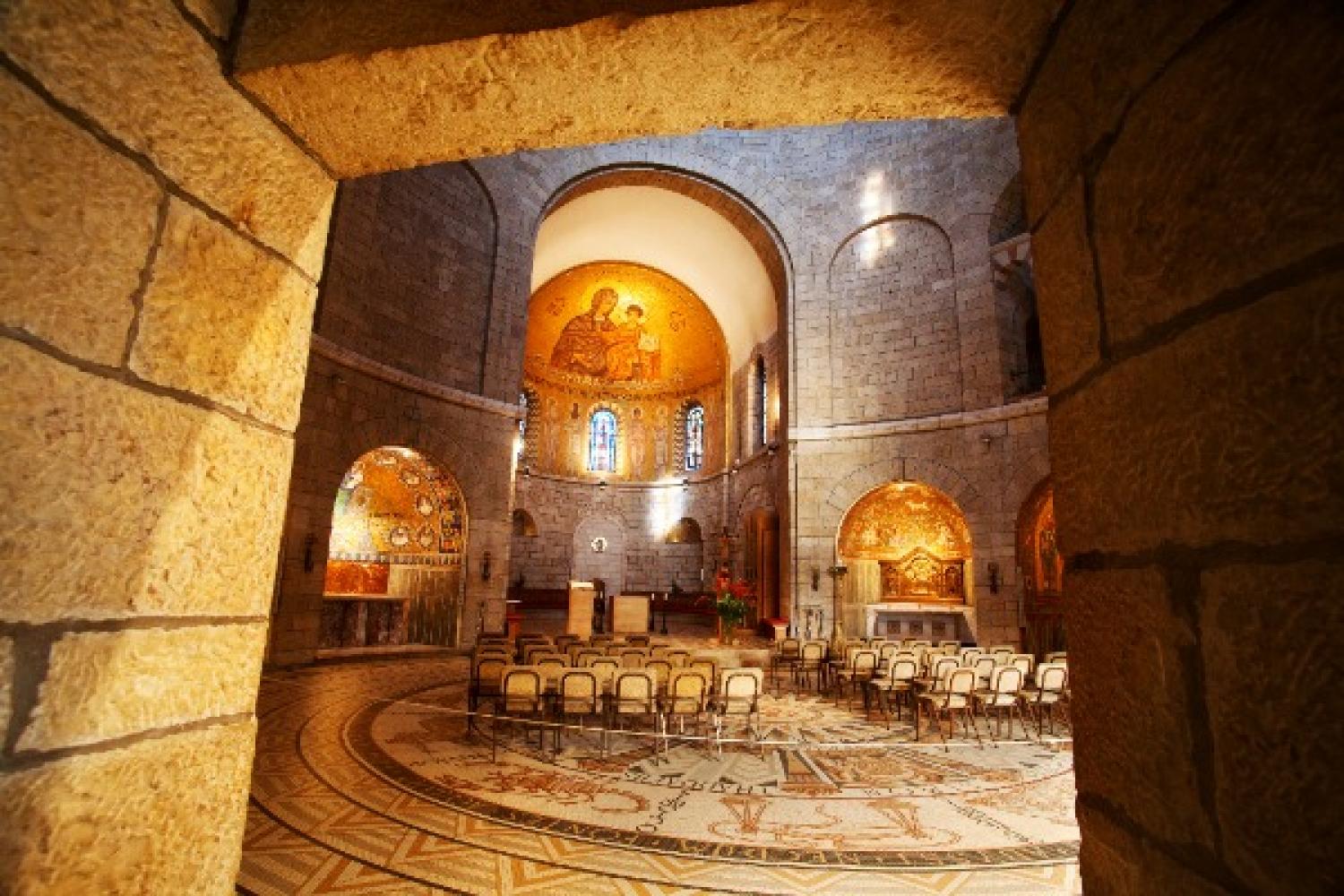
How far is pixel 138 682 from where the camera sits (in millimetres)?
1325

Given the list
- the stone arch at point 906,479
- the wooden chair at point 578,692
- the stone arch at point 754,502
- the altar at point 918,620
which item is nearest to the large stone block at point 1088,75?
the wooden chair at point 578,692

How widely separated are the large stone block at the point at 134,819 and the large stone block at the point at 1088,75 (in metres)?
2.31

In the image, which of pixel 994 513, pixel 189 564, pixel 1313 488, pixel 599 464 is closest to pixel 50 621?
pixel 189 564

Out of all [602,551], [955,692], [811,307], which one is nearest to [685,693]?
[955,692]

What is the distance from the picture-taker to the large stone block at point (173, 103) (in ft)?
3.84

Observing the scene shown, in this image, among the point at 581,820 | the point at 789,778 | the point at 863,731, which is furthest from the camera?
the point at 863,731

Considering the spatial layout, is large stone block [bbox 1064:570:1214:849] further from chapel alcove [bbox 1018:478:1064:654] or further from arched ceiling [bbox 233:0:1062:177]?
chapel alcove [bbox 1018:478:1064:654]

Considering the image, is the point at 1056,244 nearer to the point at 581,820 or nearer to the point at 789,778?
the point at 581,820

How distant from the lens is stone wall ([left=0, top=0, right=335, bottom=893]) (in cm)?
113

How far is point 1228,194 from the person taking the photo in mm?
904

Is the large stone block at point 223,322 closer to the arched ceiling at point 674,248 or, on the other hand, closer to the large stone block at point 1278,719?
the large stone block at point 1278,719

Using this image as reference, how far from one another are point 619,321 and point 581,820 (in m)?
20.7

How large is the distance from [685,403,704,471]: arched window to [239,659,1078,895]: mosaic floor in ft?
55.3

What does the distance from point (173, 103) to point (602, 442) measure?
22944 mm
